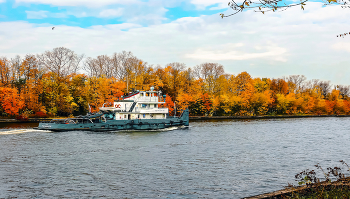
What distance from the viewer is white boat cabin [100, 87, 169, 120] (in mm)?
52938

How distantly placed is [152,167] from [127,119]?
30.4 metres

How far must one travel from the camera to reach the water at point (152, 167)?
675 inches

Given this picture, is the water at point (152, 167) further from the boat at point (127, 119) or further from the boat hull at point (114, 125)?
the boat at point (127, 119)

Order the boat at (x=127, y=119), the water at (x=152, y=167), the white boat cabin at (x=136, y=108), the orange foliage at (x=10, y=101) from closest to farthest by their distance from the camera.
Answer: the water at (x=152, y=167) → the boat at (x=127, y=119) → the white boat cabin at (x=136, y=108) → the orange foliage at (x=10, y=101)

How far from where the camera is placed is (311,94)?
128250 millimetres

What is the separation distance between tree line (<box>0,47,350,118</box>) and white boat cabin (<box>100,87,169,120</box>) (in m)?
18.4

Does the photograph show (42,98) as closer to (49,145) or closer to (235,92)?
(49,145)

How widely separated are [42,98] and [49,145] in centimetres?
4896

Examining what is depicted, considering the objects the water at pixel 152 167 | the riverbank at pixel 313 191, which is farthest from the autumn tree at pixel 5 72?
the riverbank at pixel 313 191

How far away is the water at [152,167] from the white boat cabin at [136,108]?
16.3 meters

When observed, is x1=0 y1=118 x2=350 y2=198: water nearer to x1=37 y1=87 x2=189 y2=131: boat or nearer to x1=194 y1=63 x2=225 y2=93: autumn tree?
x1=37 y1=87 x2=189 y2=131: boat

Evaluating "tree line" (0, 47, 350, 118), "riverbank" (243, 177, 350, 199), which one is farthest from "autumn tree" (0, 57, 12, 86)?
"riverbank" (243, 177, 350, 199)

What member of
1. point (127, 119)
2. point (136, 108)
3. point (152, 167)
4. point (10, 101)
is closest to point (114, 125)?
point (127, 119)

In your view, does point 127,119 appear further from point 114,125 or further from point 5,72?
point 5,72
